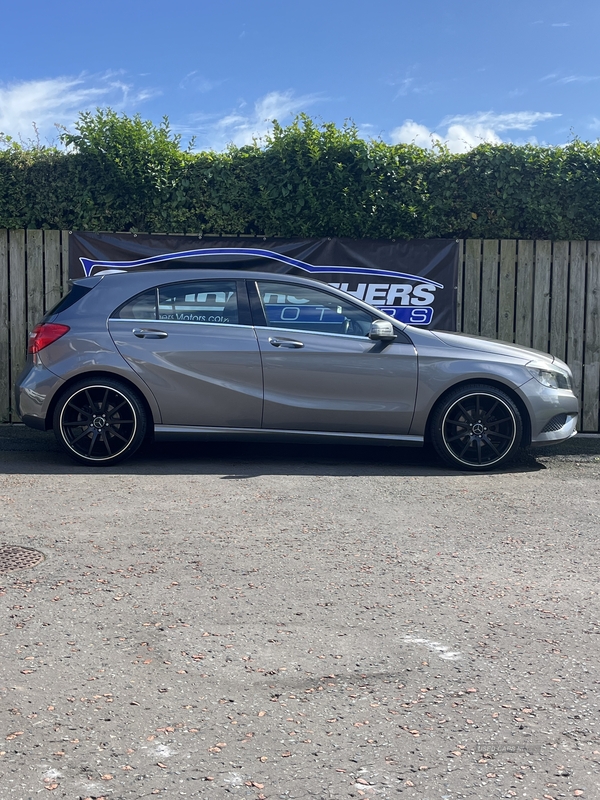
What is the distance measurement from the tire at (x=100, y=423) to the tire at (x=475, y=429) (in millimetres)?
2591

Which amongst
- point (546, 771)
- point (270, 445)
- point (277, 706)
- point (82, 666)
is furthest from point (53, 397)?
point (546, 771)

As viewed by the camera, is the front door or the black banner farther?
the black banner

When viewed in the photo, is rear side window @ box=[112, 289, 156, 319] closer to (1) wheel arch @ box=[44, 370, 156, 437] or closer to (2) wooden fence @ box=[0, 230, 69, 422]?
(1) wheel arch @ box=[44, 370, 156, 437]

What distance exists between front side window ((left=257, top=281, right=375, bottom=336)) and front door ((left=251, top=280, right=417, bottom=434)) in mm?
85

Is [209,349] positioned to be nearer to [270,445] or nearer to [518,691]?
[270,445]

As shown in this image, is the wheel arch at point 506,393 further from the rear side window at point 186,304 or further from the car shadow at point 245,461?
the rear side window at point 186,304

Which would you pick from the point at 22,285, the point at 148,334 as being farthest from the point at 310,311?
the point at 22,285

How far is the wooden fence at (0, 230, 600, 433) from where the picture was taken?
9.90m

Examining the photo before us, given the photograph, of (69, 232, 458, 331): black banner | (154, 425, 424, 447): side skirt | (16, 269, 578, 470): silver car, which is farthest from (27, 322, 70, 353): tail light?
(69, 232, 458, 331): black banner

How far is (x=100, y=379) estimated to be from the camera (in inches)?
295

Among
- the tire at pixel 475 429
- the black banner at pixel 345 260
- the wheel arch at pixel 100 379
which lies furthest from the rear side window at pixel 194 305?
the black banner at pixel 345 260

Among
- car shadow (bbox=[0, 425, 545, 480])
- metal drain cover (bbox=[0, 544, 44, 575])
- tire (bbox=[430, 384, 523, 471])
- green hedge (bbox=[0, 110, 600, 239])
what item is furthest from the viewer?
green hedge (bbox=[0, 110, 600, 239])

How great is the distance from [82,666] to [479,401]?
4985mm

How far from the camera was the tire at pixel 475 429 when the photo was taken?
299 inches
